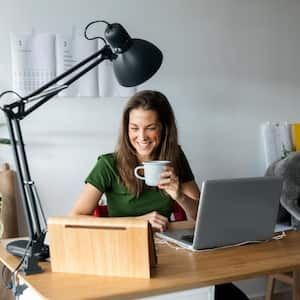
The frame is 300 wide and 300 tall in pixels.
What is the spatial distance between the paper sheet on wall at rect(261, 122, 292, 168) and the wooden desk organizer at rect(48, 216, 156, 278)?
195 centimetres

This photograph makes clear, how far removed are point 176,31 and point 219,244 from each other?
1.61 meters

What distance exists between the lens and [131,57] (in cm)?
161

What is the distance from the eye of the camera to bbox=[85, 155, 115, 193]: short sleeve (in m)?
2.14

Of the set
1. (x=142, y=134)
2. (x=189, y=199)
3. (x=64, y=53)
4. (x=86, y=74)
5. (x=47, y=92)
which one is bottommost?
(x=189, y=199)

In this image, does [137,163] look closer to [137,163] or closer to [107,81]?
[137,163]

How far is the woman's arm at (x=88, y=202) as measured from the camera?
2.08m

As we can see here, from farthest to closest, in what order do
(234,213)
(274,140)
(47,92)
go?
(274,140), (234,213), (47,92)

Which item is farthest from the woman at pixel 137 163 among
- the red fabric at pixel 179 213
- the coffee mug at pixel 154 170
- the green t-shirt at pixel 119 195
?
the coffee mug at pixel 154 170

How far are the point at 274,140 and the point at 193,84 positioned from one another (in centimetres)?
65

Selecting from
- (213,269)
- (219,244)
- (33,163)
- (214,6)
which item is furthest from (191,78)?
(213,269)

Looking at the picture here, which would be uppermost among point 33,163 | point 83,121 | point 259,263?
point 83,121

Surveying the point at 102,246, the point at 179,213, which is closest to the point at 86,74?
the point at 179,213

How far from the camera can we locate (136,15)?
2904 millimetres

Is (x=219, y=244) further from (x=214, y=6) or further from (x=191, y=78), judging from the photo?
(x=214, y=6)
